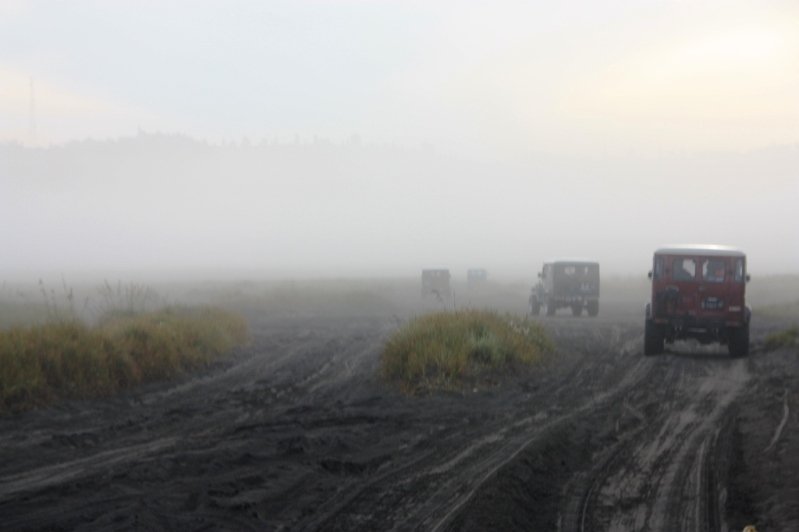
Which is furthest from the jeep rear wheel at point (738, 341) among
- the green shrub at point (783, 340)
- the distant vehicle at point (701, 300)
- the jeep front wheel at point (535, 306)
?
the jeep front wheel at point (535, 306)

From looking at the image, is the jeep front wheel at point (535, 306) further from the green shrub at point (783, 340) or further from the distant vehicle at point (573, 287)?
the green shrub at point (783, 340)

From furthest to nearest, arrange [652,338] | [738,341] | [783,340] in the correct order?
1. [783,340]
2. [652,338]
3. [738,341]

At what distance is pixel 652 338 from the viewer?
90.5 feet

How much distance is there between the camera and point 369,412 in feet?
54.7

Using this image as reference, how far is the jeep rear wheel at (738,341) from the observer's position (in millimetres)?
27281

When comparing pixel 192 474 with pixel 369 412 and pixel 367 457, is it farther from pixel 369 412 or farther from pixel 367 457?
pixel 369 412

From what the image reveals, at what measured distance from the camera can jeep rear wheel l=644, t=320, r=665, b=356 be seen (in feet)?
90.3

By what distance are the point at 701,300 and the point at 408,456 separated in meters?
16.4

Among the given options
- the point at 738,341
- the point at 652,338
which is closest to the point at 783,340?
the point at 738,341

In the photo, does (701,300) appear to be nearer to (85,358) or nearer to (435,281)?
(85,358)

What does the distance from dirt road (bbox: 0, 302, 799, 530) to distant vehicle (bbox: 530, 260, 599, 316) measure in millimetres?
27055

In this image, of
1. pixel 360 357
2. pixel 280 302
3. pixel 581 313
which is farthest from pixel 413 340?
pixel 280 302

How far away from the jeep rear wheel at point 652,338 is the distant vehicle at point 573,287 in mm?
21906

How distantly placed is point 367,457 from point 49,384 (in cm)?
713
